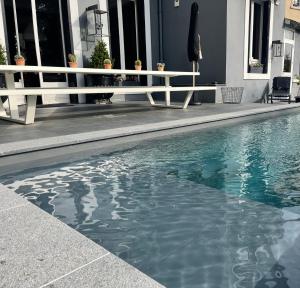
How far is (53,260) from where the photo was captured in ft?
4.39

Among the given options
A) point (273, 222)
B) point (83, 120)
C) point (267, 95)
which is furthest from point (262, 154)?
point (267, 95)

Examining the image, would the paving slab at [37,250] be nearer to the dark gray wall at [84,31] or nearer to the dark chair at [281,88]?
the dark gray wall at [84,31]

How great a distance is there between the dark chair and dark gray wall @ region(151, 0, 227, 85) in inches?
110

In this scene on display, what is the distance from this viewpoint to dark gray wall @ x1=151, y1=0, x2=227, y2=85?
32.5ft

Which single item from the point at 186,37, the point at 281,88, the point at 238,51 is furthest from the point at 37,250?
the point at 281,88

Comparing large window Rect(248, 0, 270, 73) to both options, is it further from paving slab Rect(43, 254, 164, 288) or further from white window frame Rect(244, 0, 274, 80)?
paving slab Rect(43, 254, 164, 288)

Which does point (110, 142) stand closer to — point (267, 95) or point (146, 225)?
point (146, 225)

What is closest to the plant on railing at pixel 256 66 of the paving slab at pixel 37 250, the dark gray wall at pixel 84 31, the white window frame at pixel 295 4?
the white window frame at pixel 295 4

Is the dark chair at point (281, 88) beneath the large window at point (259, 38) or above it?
beneath

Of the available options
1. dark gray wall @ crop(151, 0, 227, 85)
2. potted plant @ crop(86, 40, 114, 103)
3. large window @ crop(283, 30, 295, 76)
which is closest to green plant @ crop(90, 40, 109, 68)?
potted plant @ crop(86, 40, 114, 103)

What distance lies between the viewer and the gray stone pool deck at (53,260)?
1.19 meters

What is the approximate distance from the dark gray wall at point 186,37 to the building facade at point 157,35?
0.10 feet

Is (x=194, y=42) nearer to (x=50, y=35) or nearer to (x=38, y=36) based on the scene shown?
(x=50, y=35)

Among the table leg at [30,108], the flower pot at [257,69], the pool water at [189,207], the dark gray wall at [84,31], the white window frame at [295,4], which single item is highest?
the white window frame at [295,4]
